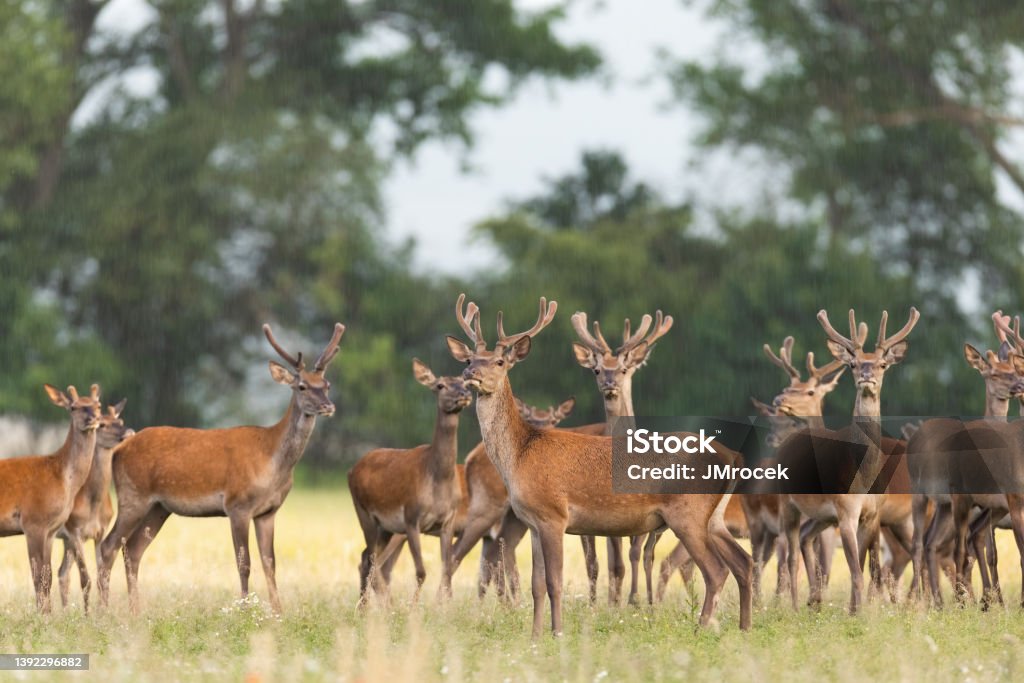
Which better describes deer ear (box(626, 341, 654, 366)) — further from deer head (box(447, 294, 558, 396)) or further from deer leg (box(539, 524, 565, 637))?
deer leg (box(539, 524, 565, 637))

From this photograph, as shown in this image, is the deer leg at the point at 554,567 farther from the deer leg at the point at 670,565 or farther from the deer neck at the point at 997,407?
the deer neck at the point at 997,407

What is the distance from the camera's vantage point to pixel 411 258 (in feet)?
119

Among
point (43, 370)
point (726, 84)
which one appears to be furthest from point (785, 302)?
point (43, 370)

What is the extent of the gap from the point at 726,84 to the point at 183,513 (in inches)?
937

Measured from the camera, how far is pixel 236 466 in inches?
476

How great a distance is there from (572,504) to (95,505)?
4.31 metres

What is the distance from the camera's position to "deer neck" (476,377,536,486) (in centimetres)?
1042

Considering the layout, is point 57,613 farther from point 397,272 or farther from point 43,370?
point 397,272

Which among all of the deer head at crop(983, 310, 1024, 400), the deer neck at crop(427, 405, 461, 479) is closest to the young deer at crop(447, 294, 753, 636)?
the deer neck at crop(427, 405, 461, 479)

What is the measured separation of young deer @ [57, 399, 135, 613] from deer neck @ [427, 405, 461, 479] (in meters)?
2.53

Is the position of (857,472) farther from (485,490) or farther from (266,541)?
(266,541)

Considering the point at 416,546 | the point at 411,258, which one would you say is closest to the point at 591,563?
the point at 416,546

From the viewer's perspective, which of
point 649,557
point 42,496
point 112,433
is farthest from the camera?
point 112,433

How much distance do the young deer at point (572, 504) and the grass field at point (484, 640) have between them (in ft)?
1.23
